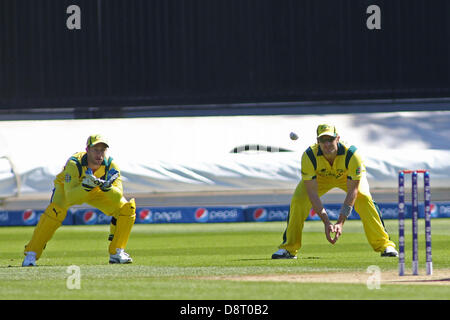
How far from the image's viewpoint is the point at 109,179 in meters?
11.8

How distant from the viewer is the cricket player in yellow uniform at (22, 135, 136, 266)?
461 inches

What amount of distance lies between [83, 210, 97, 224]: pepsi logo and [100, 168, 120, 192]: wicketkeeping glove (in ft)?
32.7

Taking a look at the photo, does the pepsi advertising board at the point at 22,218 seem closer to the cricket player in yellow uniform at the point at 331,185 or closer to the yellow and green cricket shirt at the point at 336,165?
the cricket player in yellow uniform at the point at 331,185

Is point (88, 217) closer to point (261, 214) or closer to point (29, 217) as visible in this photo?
point (29, 217)

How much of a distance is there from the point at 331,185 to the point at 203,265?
1.88 meters

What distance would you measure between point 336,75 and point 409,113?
2744mm

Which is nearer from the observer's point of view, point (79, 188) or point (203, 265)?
point (203, 265)

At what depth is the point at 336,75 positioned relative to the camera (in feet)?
94.1

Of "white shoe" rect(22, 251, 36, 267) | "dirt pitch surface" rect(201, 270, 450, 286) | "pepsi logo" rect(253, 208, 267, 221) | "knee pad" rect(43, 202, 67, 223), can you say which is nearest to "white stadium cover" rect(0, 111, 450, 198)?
"pepsi logo" rect(253, 208, 267, 221)

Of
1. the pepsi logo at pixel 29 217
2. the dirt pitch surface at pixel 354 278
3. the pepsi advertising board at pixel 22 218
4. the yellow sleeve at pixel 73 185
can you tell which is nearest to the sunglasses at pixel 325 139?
the dirt pitch surface at pixel 354 278

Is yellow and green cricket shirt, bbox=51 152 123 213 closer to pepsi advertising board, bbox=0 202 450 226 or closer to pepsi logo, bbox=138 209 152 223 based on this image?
pepsi advertising board, bbox=0 202 450 226

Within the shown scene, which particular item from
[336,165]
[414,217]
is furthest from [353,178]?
[414,217]

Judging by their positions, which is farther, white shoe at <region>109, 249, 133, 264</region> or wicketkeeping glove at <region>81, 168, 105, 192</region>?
white shoe at <region>109, 249, 133, 264</region>
